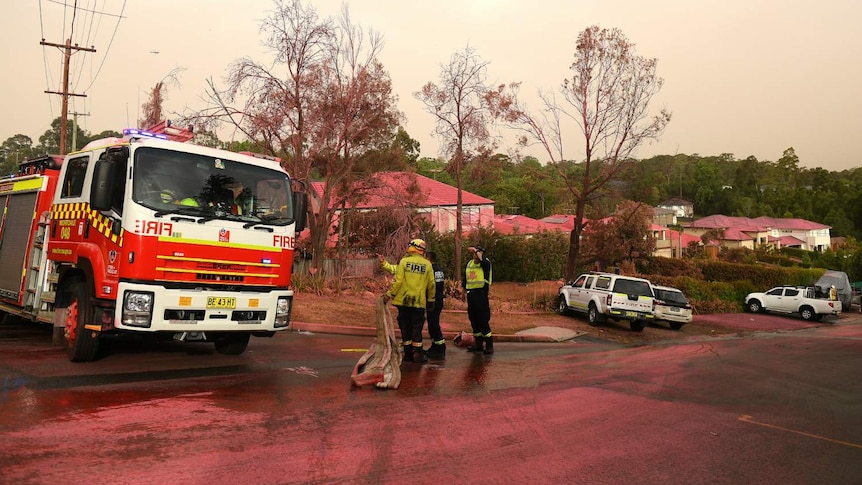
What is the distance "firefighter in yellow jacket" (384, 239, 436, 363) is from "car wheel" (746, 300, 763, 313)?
28.8 m

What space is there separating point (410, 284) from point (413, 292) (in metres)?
0.12

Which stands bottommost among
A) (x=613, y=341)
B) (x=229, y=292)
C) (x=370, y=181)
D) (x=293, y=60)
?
(x=613, y=341)

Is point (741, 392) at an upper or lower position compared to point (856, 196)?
lower

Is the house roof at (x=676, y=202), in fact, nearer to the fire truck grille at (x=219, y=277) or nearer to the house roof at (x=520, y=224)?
the house roof at (x=520, y=224)

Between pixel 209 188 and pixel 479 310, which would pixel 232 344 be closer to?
pixel 209 188

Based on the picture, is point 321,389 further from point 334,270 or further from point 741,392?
point 334,270

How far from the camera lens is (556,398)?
7305 millimetres

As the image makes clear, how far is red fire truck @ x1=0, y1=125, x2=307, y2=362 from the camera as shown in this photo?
694 centimetres

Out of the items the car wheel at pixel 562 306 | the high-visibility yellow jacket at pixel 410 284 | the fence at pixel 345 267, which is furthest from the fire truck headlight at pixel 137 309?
the car wheel at pixel 562 306

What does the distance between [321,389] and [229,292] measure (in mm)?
1635

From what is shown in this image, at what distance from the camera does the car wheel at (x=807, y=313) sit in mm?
30791

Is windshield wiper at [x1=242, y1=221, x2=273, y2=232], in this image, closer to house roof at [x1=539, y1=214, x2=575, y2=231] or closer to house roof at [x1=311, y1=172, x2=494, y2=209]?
house roof at [x1=311, y1=172, x2=494, y2=209]

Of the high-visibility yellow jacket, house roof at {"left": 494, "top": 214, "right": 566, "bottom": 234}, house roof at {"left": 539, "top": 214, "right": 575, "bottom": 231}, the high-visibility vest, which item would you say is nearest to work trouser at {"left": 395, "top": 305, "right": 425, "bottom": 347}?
the high-visibility yellow jacket

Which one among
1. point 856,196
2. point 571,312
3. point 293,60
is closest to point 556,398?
point 571,312
